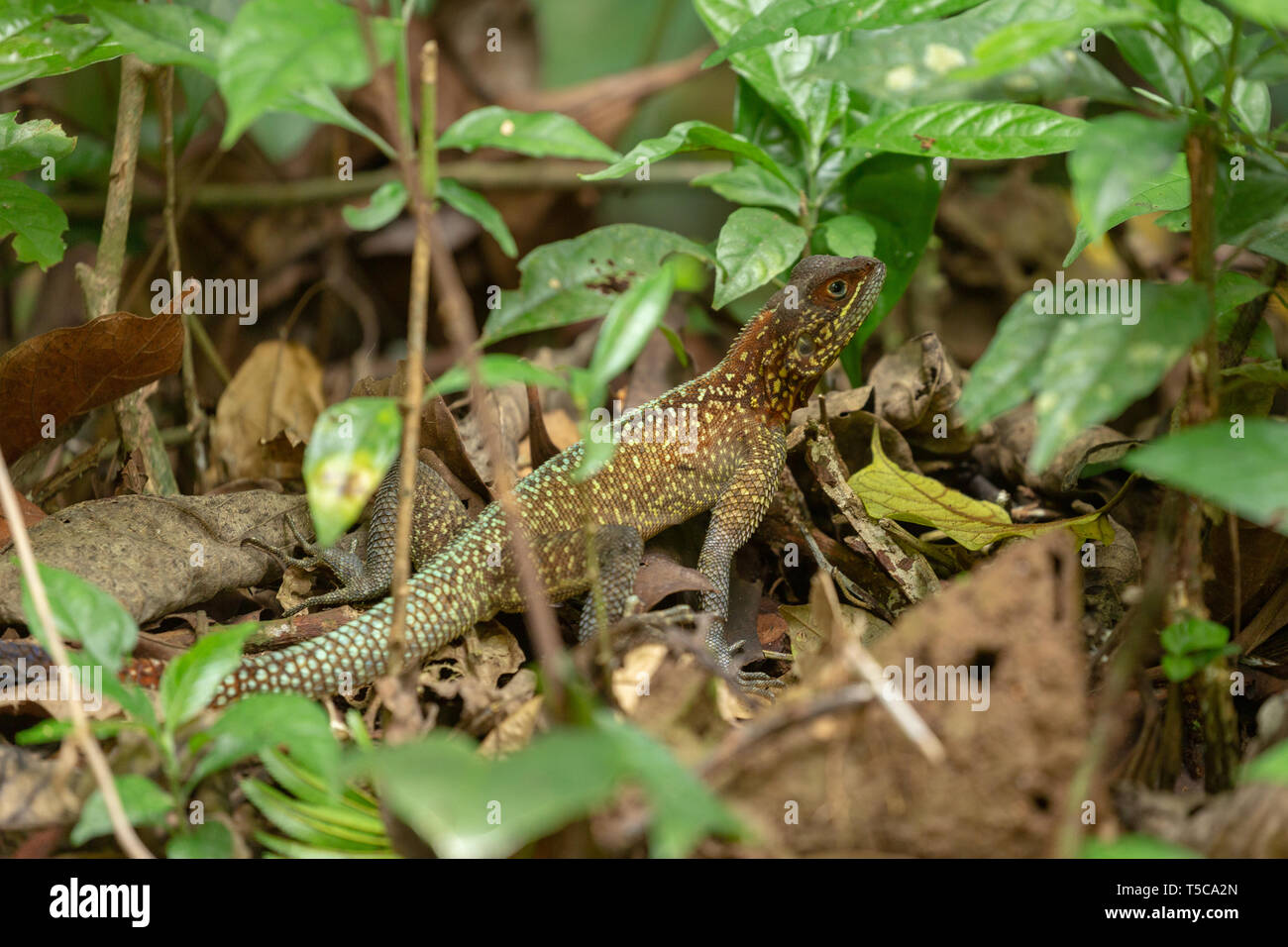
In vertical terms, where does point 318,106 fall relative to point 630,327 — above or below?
above

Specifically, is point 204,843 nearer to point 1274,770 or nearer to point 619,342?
point 619,342

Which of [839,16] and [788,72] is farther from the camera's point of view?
[788,72]

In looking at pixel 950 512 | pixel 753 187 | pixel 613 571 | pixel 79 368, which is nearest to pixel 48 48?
pixel 79 368

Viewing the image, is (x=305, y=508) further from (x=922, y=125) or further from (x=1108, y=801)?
(x=1108, y=801)

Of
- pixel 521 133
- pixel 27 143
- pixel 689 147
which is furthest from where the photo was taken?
pixel 689 147

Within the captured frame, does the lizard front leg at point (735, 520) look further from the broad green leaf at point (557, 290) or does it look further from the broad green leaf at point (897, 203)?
the broad green leaf at point (557, 290)

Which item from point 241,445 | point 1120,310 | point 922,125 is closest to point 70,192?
point 241,445

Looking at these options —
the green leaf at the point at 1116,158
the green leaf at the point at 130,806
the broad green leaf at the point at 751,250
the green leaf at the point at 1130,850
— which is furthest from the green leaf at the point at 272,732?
the broad green leaf at the point at 751,250
